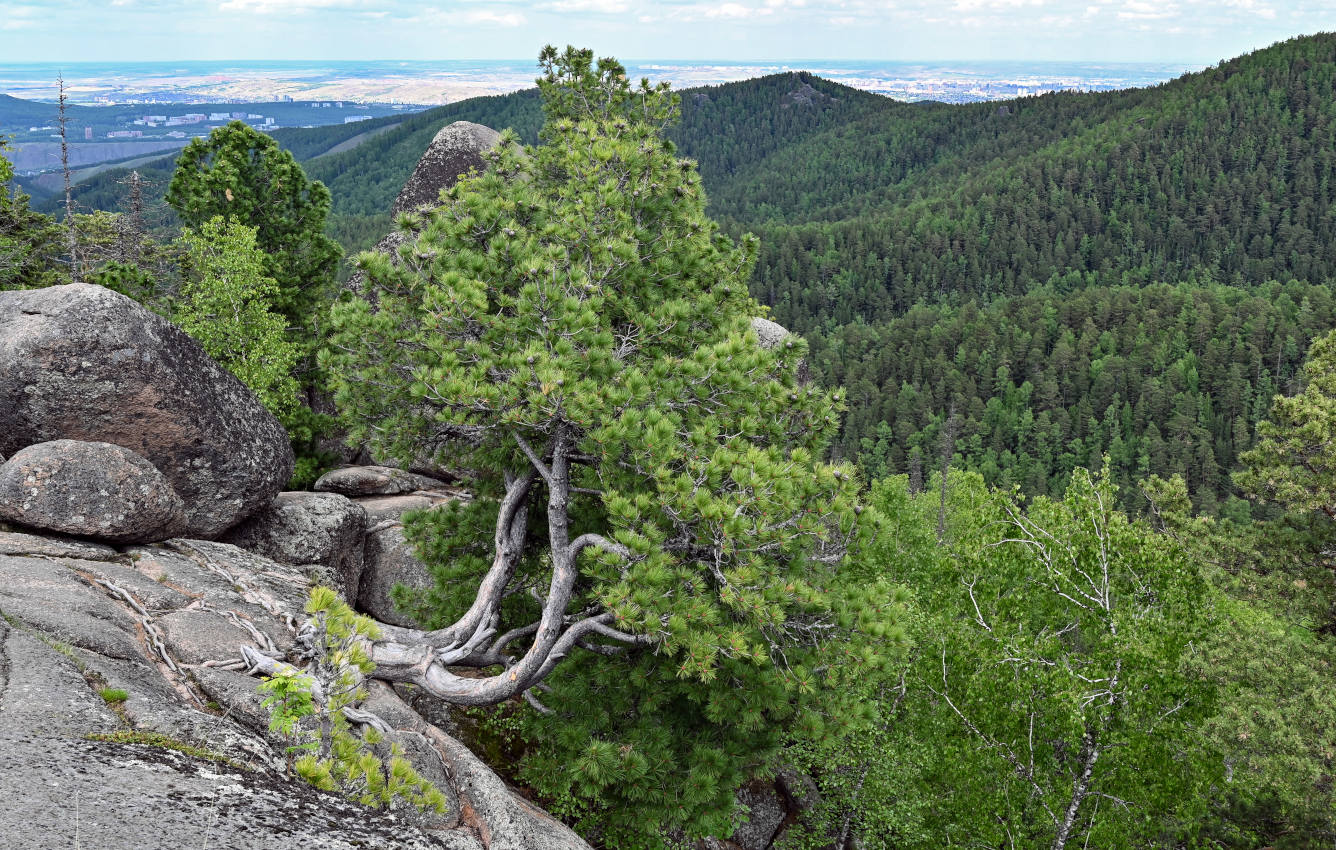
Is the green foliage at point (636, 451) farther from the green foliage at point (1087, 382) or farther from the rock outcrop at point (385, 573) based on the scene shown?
the green foliage at point (1087, 382)

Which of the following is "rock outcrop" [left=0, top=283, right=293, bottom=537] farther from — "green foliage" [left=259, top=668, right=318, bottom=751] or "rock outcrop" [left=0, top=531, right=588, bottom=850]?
"green foliage" [left=259, top=668, right=318, bottom=751]

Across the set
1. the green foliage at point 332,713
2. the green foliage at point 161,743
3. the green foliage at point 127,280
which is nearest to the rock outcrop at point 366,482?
the green foliage at point 127,280

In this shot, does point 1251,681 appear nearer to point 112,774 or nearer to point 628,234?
point 628,234

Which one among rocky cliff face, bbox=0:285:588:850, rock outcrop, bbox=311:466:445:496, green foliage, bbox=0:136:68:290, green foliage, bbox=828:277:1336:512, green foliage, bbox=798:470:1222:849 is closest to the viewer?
rocky cliff face, bbox=0:285:588:850

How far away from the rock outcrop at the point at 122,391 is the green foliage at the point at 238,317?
635 centimetres

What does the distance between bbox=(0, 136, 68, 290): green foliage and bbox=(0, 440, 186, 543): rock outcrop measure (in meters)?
17.6

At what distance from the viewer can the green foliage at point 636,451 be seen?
11.5 meters

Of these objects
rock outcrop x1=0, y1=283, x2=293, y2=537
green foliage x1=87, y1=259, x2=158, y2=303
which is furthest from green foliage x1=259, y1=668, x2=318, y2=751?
green foliage x1=87, y1=259, x2=158, y2=303

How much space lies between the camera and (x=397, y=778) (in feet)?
26.6

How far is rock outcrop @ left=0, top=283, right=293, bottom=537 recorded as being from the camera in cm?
1627

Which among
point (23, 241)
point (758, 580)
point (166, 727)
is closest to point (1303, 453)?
point (758, 580)

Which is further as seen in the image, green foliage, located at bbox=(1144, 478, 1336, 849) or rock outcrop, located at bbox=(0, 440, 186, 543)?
green foliage, located at bbox=(1144, 478, 1336, 849)

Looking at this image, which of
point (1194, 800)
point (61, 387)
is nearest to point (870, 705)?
point (1194, 800)

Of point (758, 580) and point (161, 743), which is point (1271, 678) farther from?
point (161, 743)
